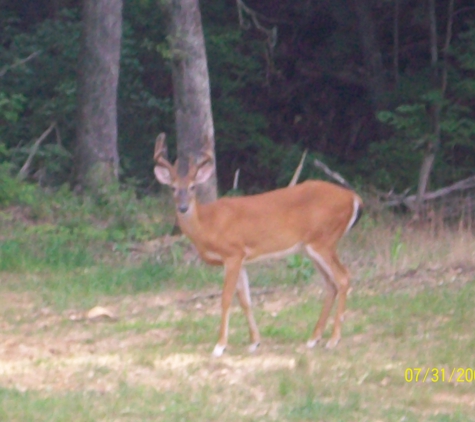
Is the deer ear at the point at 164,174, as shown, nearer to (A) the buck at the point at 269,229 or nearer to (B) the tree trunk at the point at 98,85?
(A) the buck at the point at 269,229

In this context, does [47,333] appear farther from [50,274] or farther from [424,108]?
[424,108]

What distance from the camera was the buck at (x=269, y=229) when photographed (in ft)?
25.5

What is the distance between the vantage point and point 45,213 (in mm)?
12742

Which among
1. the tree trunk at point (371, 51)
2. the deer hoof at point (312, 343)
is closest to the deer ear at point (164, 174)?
the deer hoof at point (312, 343)

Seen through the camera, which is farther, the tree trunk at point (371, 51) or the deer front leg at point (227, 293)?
the tree trunk at point (371, 51)

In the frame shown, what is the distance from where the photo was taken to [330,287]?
26.6 feet

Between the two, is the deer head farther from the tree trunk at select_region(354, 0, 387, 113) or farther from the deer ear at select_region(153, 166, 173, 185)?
the tree trunk at select_region(354, 0, 387, 113)

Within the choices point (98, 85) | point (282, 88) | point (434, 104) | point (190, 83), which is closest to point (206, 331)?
point (190, 83)

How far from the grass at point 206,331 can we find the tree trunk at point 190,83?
3.50 ft

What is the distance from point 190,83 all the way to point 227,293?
209 inches

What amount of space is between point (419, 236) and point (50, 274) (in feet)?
15.0

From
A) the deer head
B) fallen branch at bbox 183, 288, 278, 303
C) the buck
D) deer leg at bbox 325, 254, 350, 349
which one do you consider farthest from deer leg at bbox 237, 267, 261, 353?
fallen branch at bbox 183, 288, 278, 303
